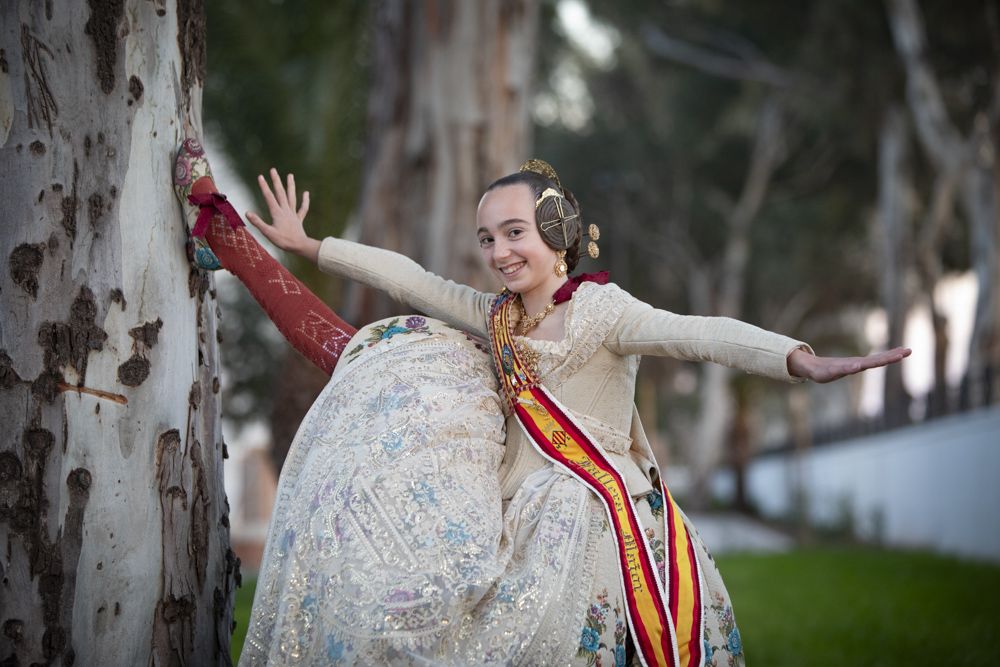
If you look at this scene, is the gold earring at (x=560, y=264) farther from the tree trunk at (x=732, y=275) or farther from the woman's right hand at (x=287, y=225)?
the tree trunk at (x=732, y=275)

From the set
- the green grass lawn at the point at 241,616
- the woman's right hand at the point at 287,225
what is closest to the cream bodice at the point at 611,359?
the woman's right hand at the point at 287,225

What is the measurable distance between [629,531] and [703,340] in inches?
23.2

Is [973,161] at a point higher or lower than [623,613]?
higher

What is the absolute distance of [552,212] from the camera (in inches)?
140

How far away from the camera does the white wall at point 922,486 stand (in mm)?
13242

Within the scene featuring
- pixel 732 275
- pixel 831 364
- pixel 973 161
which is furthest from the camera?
pixel 732 275

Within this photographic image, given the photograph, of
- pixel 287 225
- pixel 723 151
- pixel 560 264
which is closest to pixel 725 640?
pixel 560 264

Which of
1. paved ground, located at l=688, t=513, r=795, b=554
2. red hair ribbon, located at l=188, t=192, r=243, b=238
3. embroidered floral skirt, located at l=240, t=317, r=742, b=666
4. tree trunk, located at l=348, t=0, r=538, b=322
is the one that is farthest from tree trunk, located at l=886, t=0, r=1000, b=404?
red hair ribbon, located at l=188, t=192, r=243, b=238

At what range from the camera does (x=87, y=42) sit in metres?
3.29

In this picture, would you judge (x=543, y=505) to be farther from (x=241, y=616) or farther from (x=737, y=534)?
(x=737, y=534)

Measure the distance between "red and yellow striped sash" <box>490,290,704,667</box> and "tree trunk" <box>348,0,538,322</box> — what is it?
474 cm

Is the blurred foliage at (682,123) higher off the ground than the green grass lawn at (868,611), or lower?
higher

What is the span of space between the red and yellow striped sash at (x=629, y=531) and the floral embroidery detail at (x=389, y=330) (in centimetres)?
23

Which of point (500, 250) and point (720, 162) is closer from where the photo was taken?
point (500, 250)
